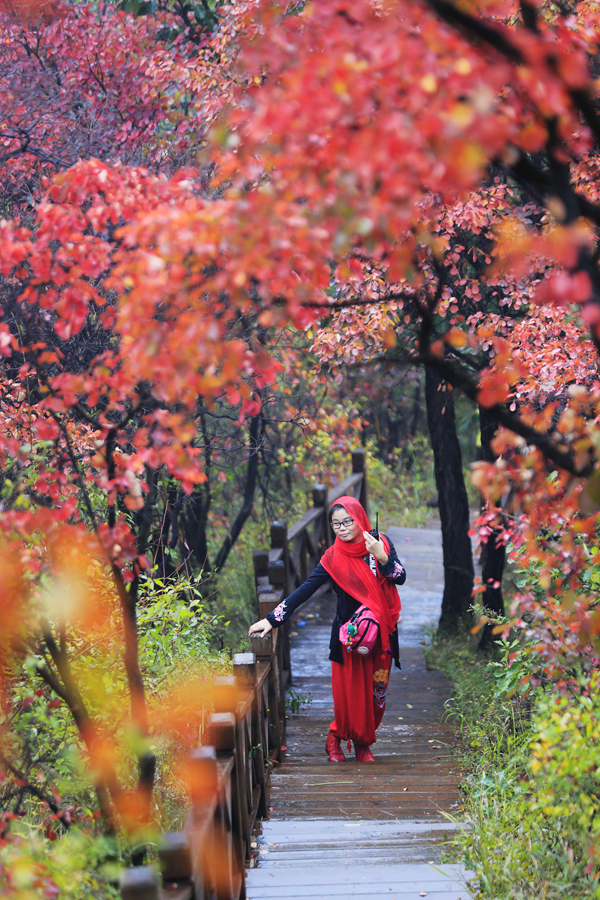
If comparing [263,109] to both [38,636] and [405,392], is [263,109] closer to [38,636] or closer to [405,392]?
[38,636]

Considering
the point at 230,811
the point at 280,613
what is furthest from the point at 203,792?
the point at 280,613

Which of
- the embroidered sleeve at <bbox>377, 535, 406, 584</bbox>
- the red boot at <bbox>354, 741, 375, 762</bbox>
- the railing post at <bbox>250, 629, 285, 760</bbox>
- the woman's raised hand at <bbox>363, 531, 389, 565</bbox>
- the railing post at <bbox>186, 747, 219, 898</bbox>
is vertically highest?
the woman's raised hand at <bbox>363, 531, 389, 565</bbox>

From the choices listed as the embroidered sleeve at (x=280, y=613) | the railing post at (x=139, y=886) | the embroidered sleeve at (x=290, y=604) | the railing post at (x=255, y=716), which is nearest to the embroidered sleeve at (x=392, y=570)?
the embroidered sleeve at (x=290, y=604)

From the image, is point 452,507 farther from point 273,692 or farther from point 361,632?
point 273,692

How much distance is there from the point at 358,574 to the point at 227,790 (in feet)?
A: 7.16

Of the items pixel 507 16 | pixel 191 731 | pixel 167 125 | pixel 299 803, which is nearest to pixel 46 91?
pixel 167 125

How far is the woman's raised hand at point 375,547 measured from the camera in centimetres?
482

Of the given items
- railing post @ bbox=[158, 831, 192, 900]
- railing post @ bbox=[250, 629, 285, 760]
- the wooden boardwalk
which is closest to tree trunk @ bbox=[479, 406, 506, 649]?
the wooden boardwalk

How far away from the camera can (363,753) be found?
505 centimetres

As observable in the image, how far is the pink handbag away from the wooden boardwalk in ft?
2.46

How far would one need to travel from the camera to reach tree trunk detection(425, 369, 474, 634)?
308 inches

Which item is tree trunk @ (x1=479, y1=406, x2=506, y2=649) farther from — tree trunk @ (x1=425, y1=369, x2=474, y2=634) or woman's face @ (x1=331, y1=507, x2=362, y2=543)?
woman's face @ (x1=331, y1=507, x2=362, y2=543)

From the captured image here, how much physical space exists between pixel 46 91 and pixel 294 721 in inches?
223

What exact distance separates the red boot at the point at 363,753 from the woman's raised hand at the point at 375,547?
1230mm
